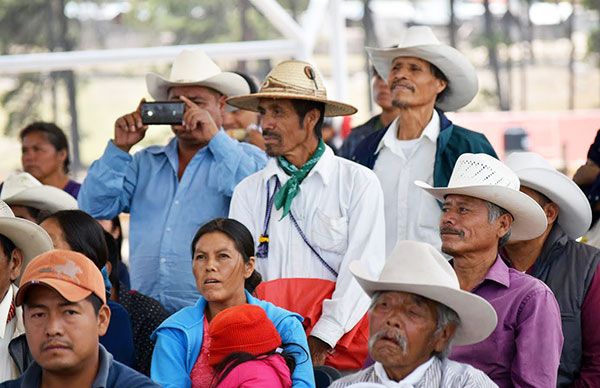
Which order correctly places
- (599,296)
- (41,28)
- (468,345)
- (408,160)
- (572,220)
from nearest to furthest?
(468,345)
(599,296)
(572,220)
(408,160)
(41,28)

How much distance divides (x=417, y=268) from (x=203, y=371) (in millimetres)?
1040

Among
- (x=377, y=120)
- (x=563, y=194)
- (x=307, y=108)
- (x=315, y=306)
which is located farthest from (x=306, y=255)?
(x=377, y=120)

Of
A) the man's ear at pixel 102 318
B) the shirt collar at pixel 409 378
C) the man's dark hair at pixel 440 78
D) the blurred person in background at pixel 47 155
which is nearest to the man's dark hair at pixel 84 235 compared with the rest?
Answer: the man's ear at pixel 102 318

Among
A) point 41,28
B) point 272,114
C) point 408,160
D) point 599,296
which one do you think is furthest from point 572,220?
point 41,28

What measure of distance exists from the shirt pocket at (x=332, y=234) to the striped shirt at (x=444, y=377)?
132 centimetres

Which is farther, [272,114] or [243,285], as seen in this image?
[272,114]

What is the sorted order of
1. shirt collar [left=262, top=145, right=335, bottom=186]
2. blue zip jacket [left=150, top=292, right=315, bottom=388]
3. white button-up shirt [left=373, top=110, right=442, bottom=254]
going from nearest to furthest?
blue zip jacket [left=150, top=292, right=315, bottom=388] → shirt collar [left=262, top=145, right=335, bottom=186] → white button-up shirt [left=373, top=110, right=442, bottom=254]

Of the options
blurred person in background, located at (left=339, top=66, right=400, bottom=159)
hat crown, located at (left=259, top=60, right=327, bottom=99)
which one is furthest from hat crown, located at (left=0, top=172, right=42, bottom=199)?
blurred person in background, located at (left=339, top=66, right=400, bottom=159)

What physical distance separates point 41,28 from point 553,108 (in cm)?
992

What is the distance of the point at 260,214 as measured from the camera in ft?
18.3

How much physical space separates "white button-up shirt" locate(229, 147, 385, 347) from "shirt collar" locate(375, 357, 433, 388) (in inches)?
46.0

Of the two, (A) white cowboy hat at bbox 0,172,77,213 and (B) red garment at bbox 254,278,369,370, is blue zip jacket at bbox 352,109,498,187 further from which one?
(A) white cowboy hat at bbox 0,172,77,213

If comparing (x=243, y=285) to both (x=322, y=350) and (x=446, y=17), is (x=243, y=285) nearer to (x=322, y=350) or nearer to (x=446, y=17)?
(x=322, y=350)

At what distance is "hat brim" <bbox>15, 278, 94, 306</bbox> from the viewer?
12.8 ft
